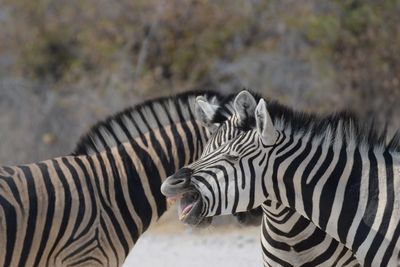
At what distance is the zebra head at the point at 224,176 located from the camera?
5199 millimetres

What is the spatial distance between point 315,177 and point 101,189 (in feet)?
7.27

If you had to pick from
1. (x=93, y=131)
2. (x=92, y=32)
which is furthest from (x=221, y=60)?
(x=93, y=131)

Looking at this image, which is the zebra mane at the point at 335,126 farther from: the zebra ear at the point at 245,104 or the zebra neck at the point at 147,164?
the zebra neck at the point at 147,164

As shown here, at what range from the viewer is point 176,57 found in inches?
850

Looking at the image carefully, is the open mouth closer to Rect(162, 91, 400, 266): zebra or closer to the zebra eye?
Rect(162, 91, 400, 266): zebra

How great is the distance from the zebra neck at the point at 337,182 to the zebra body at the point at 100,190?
1981 millimetres

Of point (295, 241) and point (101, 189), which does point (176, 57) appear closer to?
point (101, 189)

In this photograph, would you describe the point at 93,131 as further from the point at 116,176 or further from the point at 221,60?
the point at 221,60

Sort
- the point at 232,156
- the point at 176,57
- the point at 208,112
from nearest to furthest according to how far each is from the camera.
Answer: the point at 232,156 → the point at 208,112 → the point at 176,57

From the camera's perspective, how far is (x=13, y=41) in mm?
24938

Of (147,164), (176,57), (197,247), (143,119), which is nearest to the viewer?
(147,164)

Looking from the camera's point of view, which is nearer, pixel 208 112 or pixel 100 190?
pixel 208 112

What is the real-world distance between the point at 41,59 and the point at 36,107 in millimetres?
5819

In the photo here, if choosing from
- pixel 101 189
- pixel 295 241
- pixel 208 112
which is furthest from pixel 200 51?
pixel 208 112
